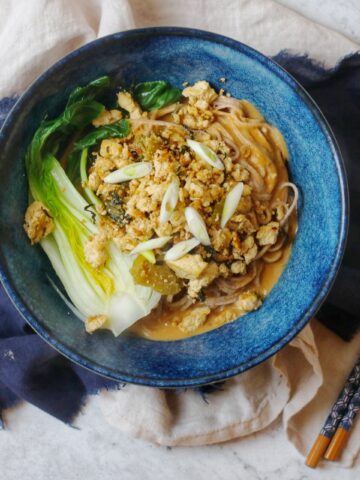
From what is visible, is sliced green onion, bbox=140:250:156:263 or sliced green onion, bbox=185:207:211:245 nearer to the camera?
sliced green onion, bbox=185:207:211:245

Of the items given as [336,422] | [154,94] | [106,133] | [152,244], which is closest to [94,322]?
[152,244]

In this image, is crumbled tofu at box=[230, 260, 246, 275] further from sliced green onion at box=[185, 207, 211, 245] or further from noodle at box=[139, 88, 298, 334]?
sliced green onion at box=[185, 207, 211, 245]

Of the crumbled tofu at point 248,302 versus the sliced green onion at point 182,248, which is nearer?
the sliced green onion at point 182,248

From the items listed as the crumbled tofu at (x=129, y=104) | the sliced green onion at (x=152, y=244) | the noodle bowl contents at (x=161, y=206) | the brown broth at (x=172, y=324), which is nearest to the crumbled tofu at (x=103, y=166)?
the noodle bowl contents at (x=161, y=206)

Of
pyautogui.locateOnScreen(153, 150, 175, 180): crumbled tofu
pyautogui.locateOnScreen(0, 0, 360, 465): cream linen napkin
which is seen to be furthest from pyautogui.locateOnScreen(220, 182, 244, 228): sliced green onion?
pyautogui.locateOnScreen(0, 0, 360, 465): cream linen napkin

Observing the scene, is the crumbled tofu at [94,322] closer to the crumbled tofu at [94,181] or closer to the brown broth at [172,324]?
the brown broth at [172,324]

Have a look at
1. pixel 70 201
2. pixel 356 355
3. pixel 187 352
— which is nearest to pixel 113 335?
pixel 187 352
